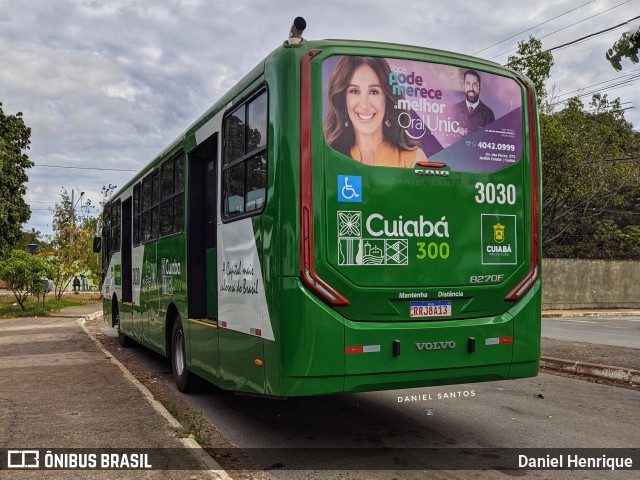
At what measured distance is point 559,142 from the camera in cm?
2762

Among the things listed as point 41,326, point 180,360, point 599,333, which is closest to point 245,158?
point 180,360

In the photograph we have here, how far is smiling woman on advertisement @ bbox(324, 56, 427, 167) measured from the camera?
18.0ft

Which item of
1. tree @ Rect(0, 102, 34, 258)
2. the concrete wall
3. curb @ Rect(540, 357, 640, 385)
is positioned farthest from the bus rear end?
tree @ Rect(0, 102, 34, 258)

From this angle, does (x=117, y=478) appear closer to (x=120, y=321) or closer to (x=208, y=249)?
(x=208, y=249)

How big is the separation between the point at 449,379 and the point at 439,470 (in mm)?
794

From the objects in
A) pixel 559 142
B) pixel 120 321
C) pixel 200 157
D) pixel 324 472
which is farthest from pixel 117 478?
pixel 559 142

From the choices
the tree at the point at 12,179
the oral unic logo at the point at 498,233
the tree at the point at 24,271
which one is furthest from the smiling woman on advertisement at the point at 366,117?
the tree at the point at 12,179

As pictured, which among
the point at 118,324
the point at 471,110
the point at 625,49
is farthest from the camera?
the point at 118,324

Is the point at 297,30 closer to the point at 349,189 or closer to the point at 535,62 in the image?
the point at 349,189

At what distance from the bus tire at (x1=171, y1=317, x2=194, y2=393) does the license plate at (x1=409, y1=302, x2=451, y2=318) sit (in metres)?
3.80

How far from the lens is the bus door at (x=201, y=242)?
759 centimetres

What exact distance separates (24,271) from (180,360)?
1842 cm

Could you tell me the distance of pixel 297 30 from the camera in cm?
548

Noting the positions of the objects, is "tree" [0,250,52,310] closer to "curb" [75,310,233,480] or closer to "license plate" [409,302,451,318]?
"curb" [75,310,233,480]
